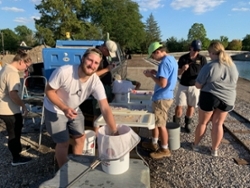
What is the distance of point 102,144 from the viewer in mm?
2311

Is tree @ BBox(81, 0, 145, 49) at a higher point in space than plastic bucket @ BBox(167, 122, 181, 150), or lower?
higher

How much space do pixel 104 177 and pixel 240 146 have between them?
10.5 feet

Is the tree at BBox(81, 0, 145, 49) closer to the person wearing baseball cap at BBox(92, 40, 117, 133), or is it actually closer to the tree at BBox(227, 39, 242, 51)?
the person wearing baseball cap at BBox(92, 40, 117, 133)

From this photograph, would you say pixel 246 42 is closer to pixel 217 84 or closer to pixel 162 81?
pixel 217 84

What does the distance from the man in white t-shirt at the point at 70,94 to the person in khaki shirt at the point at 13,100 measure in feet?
2.86

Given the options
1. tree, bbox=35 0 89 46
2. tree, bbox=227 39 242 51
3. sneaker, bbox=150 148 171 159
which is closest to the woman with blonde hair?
sneaker, bbox=150 148 171 159

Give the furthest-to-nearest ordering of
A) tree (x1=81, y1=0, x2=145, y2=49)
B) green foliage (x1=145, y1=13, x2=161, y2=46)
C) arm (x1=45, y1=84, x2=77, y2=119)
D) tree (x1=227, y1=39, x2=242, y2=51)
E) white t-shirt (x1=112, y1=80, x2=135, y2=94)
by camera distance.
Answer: tree (x1=227, y1=39, x2=242, y2=51) < green foliage (x1=145, y1=13, x2=161, y2=46) < tree (x1=81, y1=0, x2=145, y2=49) < white t-shirt (x1=112, y1=80, x2=135, y2=94) < arm (x1=45, y1=84, x2=77, y2=119)

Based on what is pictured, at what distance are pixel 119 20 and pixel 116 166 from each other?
175ft

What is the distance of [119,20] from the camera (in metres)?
53.2

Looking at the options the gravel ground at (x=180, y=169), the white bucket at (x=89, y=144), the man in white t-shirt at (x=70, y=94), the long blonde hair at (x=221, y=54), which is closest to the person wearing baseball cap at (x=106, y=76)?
the white bucket at (x=89, y=144)

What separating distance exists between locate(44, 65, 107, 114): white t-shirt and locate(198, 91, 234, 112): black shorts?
1798 mm

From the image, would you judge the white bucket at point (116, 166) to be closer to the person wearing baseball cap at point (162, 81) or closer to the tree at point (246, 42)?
the person wearing baseball cap at point (162, 81)

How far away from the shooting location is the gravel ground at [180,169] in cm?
334

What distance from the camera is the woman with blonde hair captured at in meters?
3.58
